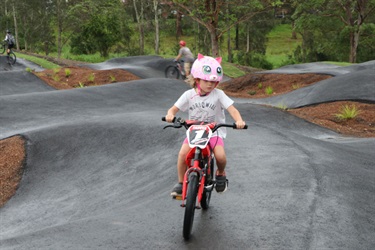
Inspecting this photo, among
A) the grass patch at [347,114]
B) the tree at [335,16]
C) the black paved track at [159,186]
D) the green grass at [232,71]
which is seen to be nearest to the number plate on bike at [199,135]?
the black paved track at [159,186]

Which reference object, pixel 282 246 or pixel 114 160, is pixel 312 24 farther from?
pixel 282 246

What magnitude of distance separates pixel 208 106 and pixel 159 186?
7.81ft

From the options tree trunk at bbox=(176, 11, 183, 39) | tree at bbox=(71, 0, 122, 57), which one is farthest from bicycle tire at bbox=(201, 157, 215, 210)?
tree trunk at bbox=(176, 11, 183, 39)

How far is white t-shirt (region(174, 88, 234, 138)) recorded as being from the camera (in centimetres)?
504

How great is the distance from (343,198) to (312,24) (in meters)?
33.3

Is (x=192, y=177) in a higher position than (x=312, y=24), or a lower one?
lower

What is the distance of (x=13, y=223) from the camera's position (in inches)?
311

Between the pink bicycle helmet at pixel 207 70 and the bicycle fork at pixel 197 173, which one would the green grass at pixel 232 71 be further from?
the bicycle fork at pixel 197 173

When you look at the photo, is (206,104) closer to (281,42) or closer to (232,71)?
(232,71)

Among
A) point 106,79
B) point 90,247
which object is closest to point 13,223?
point 90,247

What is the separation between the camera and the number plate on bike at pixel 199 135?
457 cm

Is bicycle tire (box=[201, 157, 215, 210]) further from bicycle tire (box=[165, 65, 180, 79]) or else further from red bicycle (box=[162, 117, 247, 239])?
bicycle tire (box=[165, 65, 180, 79])

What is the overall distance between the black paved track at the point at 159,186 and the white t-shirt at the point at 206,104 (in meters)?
1.15

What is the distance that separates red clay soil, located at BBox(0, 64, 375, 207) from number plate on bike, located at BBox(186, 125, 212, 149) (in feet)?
19.4
